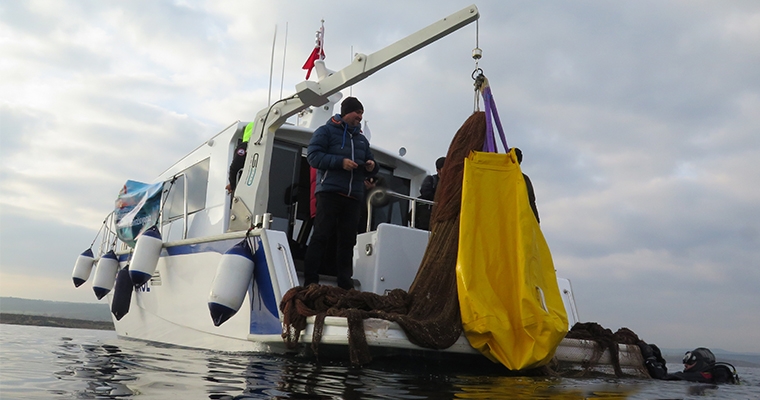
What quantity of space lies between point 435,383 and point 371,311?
677 mm

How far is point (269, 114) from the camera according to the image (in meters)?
5.30

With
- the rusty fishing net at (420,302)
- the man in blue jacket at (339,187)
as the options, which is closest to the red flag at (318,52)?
the man in blue jacket at (339,187)

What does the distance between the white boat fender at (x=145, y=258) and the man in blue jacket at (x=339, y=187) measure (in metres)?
1.64

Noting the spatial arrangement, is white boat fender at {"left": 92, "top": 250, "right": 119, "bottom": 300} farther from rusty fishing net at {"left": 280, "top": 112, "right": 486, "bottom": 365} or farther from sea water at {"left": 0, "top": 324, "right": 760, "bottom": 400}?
rusty fishing net at {"left": 280, "top": 112, "right": 486, "bottom": 365}

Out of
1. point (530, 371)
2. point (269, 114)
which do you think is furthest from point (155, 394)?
point (269, 114)

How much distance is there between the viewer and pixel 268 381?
2.96 meters

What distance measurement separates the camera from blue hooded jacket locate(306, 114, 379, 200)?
4906 mm

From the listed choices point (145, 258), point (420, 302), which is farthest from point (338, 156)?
point (145, 258)

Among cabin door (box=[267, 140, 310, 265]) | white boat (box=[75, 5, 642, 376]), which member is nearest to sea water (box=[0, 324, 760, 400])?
white boat (box=[75, 5, 642, 376])

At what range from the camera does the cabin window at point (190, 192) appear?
262 inches

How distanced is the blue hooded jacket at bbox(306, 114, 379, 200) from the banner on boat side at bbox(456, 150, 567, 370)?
113 centimetres

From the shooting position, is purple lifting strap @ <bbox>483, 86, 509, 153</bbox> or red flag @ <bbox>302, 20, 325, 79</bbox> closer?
purple lifting strap @ <bbox>483, 86, 509, 153</bbox>

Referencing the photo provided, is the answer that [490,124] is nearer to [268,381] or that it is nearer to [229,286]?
[229,286]

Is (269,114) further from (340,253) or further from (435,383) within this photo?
(435,383)
